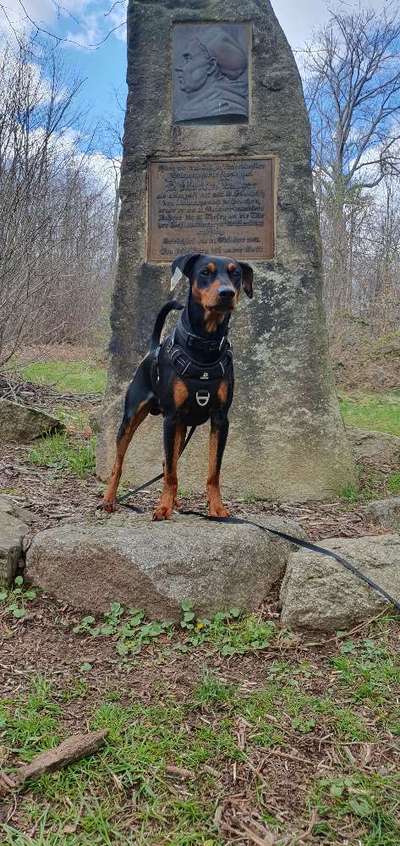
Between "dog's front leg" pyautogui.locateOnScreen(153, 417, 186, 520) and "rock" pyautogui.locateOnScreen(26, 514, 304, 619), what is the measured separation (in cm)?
16

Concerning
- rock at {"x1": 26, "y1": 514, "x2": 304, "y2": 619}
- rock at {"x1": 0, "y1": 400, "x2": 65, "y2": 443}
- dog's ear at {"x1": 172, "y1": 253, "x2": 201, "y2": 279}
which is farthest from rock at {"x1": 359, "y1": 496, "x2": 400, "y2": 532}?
rock at {"x1": 0, "y1": 400, "x2": 65, "y2": 443}

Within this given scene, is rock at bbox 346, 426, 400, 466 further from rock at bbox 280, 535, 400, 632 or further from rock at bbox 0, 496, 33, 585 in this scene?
rock at bbox 0, 496, 33, 585

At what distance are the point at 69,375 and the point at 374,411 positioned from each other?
5.36 m

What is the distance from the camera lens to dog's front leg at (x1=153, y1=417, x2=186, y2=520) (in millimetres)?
3127

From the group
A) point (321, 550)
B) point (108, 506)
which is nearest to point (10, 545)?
point (108, 506)

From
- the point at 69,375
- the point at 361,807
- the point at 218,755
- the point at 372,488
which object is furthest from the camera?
the point at 69,375

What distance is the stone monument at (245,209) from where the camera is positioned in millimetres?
4945

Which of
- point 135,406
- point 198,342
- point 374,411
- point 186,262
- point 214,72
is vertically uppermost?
point 214,72

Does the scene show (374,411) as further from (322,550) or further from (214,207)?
(322,550)

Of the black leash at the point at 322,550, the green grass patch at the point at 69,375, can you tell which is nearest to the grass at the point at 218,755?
the black leash at the point at 322,550

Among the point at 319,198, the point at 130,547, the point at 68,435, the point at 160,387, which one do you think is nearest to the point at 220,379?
the point at 160,387

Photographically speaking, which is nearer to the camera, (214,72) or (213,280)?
(213,280)

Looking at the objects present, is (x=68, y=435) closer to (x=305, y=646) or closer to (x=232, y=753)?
(x=305, y=646)

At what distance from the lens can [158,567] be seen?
9.44ft
